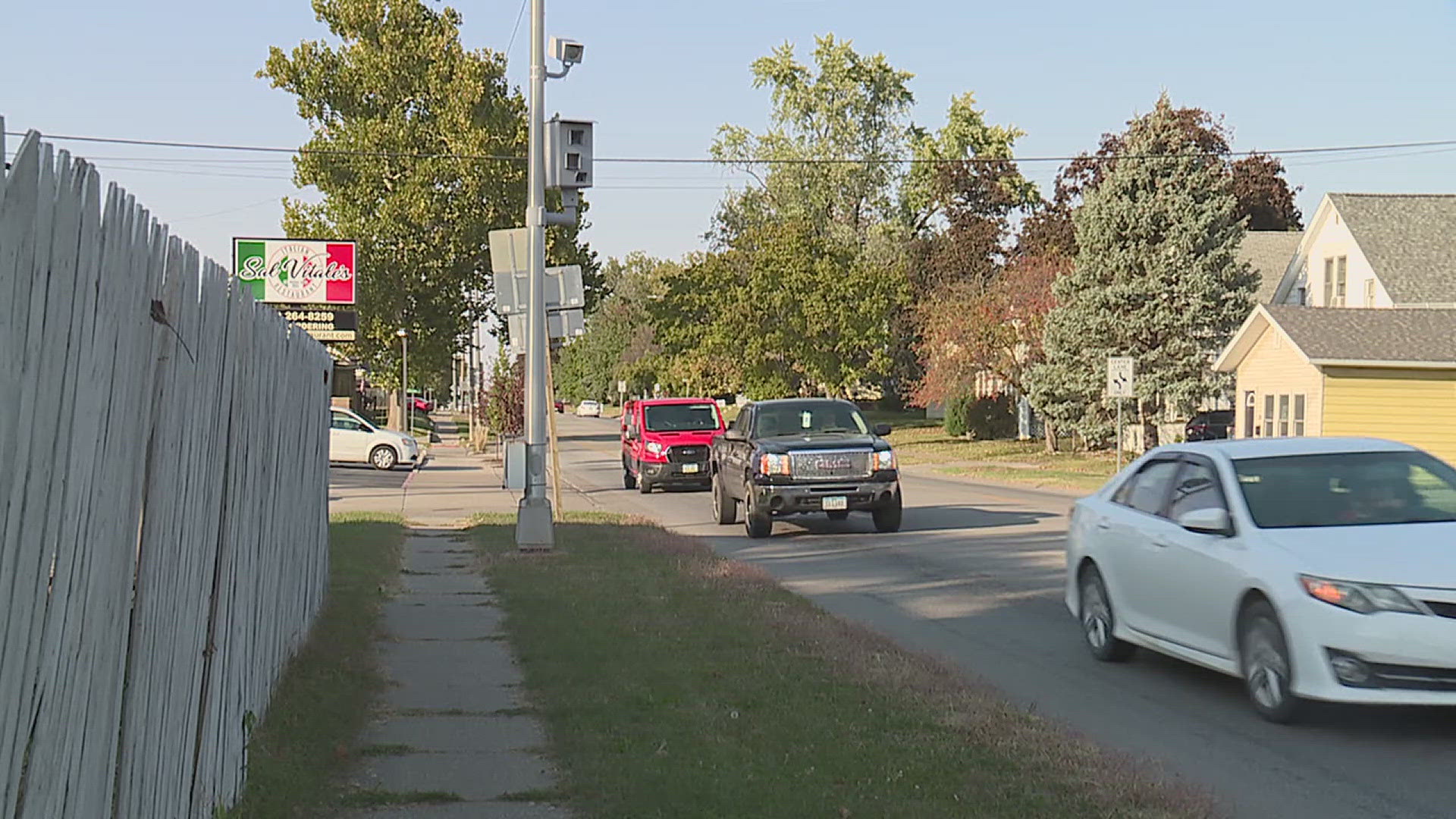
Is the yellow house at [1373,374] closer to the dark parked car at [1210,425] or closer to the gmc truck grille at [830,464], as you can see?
the dark parked car at [1210,425]

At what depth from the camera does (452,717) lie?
870cm

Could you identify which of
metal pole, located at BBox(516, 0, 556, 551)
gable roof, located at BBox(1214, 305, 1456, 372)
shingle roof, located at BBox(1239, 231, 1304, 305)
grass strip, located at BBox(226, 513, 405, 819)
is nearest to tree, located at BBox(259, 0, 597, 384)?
shingle roof, located at BBox(1239, 231, 1304, 305)

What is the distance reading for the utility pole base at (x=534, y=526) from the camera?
687 inches

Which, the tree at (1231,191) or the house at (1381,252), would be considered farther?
the tree at (1231,191)

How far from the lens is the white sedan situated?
26.6ft

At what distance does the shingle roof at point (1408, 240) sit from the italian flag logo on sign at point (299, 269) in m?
27.6

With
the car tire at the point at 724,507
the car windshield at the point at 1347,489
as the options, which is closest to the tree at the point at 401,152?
the car tire at the point at 724,507

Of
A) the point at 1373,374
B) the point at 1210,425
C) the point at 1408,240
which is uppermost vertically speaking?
the point at 1408,240

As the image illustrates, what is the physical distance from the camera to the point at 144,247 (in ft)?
15.1

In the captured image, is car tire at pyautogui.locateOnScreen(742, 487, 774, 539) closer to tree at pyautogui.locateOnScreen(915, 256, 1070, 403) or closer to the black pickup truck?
the black pickup truck

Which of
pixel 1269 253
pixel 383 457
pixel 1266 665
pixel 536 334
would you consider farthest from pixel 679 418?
pixel 1269 253

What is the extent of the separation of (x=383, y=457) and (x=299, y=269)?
6.17m

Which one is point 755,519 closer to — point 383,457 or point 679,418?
point 679,418

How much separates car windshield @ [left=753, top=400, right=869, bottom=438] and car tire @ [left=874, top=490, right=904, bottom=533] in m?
1.14
